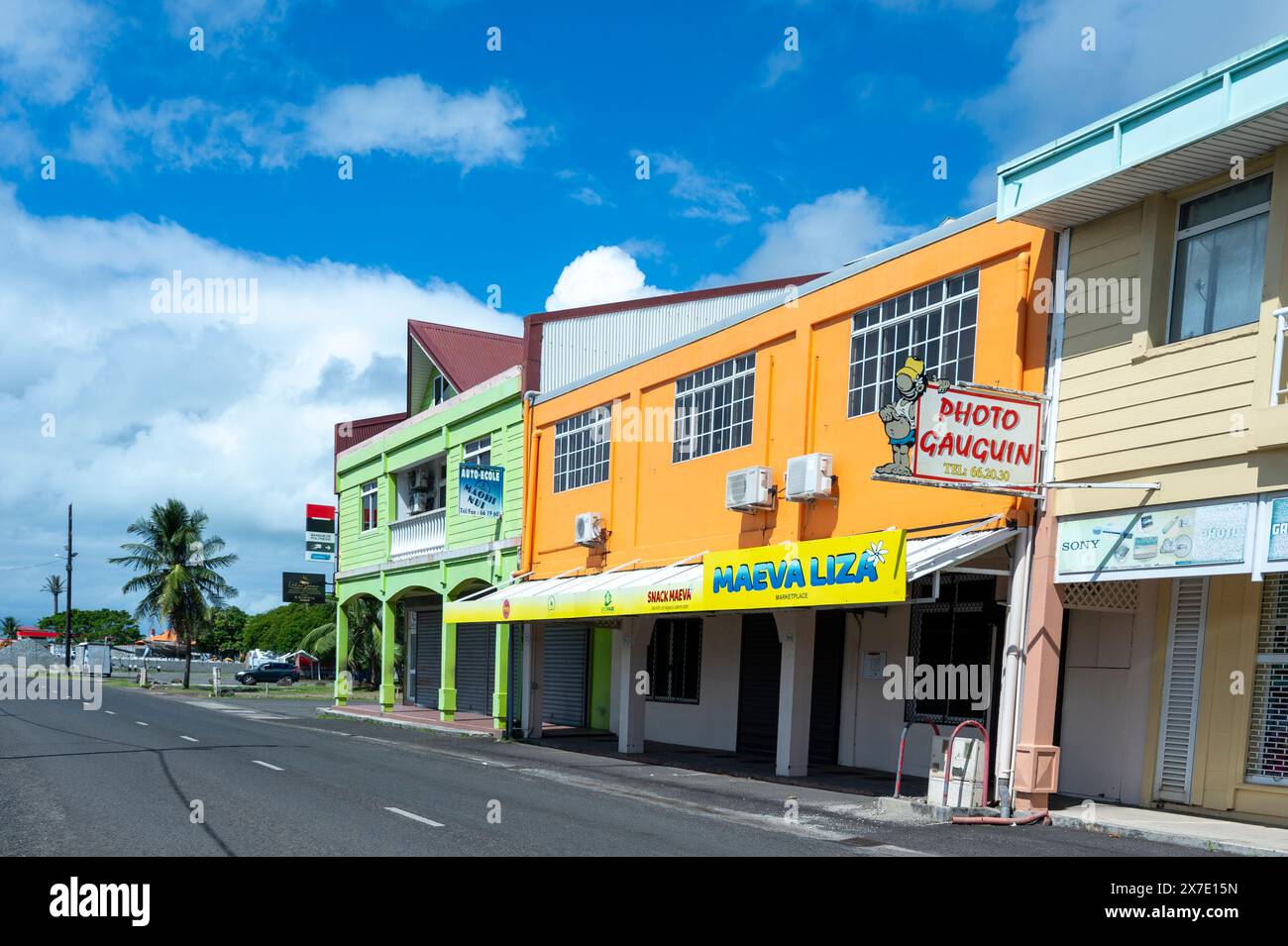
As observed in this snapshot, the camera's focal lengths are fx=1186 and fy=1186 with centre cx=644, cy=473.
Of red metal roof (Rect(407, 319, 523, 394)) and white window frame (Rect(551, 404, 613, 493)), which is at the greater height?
red metal roof (Rect(407, 319, 523, 394))

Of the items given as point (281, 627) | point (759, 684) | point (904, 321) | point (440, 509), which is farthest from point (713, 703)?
point (281, 627)

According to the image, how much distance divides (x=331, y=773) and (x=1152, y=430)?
34.3ft

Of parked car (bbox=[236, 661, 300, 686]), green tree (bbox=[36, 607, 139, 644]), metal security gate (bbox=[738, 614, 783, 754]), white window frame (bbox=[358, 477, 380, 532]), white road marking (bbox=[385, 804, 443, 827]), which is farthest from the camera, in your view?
green tree (bbox=[36, 607, 139, 644])

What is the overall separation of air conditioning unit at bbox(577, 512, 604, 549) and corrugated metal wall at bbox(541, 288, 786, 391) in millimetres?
3711

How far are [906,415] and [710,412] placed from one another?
7.33 m

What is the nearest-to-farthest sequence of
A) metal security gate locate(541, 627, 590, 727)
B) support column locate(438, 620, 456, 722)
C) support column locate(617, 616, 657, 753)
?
1. support column locate(617, 616, 657, 753)
2. metal security gate locate(541, 627, 590, 727)
3. support column locate(438, 620, 456, 722)

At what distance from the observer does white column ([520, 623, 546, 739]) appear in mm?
22484

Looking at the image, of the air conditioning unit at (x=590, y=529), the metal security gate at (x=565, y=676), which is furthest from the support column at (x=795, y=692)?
the metal security gate at (x=565, y=676)

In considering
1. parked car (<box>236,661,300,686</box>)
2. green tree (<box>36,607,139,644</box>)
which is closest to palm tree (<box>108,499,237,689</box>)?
parked car (<box>236,661,300,686</box>)

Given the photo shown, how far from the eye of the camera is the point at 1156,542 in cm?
1151

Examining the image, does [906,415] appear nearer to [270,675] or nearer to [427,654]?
[427,654]

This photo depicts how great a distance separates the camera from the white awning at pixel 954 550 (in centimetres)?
1244

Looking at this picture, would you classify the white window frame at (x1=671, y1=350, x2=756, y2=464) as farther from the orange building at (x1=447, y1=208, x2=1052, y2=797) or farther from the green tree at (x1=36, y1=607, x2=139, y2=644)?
the green tree at (x1=36, y1=607, x2=139, y2=644)
